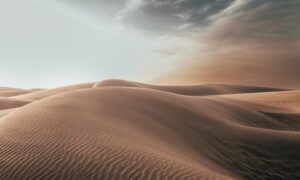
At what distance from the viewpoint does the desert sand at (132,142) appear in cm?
553

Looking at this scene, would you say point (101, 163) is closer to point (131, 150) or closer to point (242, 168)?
point (131, 150)

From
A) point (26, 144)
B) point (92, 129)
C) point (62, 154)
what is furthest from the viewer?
point (92, 129)

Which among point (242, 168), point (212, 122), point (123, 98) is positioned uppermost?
point (123, 98)

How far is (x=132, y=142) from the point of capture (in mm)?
7258

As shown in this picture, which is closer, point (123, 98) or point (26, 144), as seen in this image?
point (26, 144)

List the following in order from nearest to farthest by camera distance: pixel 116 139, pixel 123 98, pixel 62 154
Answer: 1. pixel 62 154
2. pixel 116 139
3. pixel 123 98

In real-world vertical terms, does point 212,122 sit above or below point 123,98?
below

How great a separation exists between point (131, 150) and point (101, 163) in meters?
0.97

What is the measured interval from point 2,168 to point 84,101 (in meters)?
5.64

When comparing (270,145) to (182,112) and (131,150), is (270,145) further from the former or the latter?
(131,150)

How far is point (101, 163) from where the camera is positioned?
561 centimetres

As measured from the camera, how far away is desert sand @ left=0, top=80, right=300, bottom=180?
5527mm

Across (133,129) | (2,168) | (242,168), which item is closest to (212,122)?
(242,168)

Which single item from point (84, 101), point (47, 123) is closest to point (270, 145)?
point (84, 101)
